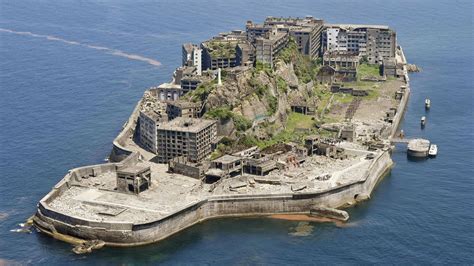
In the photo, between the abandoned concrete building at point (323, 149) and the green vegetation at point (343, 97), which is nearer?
the abandoned concrete building at point (323, 149)

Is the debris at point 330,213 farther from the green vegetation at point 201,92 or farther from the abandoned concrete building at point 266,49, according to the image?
the abandoned concrete building at point 266,49

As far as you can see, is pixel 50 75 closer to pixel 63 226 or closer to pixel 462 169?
pixel 63 226

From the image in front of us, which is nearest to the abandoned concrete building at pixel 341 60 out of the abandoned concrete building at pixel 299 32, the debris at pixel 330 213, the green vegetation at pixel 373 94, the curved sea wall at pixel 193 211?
the abandoned concrete building at pixel 299 32

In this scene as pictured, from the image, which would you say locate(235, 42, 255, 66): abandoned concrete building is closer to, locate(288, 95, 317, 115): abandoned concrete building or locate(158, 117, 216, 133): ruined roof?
locate(288, 95, 317, 115): abandoned concrete building

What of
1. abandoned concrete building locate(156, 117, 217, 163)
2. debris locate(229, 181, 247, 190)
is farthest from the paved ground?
abandoned concrete building locate(156, 117, 217, 163)

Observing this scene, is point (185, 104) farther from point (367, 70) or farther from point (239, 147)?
point (367, 70)

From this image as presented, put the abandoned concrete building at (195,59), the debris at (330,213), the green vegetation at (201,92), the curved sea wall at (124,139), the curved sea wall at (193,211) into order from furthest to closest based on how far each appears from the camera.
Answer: the abandoned concrete building at (195,59) → the green vegetation at (201,92) → the curved sea wall at (124,139) → the debris at (330,213) → the curved sea wall at (193,211)
